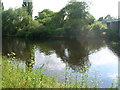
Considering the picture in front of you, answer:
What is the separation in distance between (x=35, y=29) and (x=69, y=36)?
7251 millimetres

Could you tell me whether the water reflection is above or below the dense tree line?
below

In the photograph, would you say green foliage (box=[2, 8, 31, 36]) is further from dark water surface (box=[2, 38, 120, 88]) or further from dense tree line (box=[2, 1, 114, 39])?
dark water surface (box=[2, 38, 120, 88])

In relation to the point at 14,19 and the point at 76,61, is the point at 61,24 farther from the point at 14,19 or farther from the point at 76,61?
the point at 76,61

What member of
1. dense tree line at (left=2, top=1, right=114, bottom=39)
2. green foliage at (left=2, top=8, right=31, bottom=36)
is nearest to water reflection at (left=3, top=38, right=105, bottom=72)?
dense tree line at (left=2, top=1, right=114, bottom=39)

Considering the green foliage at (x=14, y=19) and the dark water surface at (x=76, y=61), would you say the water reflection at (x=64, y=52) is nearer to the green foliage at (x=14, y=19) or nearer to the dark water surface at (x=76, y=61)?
the dark water surface at (x=76, y=61)

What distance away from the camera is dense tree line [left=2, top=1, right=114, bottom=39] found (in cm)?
2806

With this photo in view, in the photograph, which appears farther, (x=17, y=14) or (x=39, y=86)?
(x=17, y=14)

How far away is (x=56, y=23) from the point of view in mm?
31906

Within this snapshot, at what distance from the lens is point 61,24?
Answer: 31.5 m

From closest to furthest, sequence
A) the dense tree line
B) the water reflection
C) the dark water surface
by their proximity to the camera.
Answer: the dark water surface
the water reflection
the dense tree line

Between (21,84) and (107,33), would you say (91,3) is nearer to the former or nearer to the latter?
(107,33)

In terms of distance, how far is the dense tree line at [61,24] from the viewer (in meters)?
28.1

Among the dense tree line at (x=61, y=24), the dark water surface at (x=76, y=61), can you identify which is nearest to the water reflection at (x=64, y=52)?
the dark water surface at (x=76, y=61)

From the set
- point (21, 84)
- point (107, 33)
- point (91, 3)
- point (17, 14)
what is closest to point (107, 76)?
point (21, 84)
